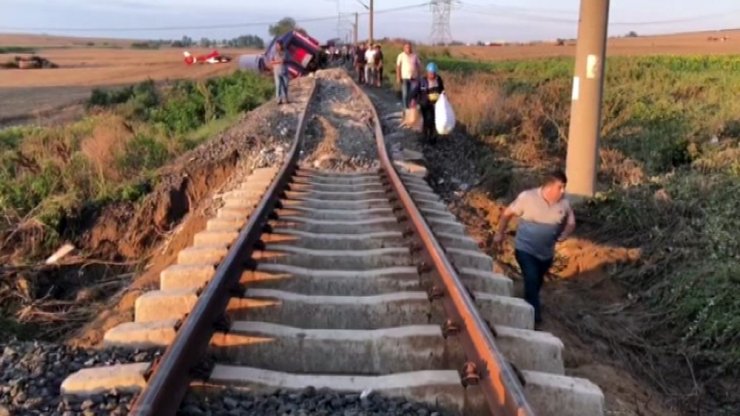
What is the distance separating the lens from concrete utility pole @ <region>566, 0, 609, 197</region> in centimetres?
1016

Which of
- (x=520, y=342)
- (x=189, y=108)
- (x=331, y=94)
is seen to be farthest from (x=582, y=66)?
(x=189, y=108)

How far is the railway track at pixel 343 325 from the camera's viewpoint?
3934 millimetres

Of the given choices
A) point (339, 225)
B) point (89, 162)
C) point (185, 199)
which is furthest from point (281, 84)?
point (339, 225)

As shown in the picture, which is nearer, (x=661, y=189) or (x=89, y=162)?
(x=661, y=189)

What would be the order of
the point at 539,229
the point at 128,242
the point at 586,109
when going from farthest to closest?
the point at 128,242 → the point at 586,109 → the point at 539,229

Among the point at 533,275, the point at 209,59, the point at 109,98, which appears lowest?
the point at 109,98

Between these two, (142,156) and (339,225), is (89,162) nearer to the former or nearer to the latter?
(142,156)

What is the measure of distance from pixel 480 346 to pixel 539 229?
302 cm

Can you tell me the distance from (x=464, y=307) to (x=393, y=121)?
11692 millimetres

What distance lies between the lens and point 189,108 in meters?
23.2

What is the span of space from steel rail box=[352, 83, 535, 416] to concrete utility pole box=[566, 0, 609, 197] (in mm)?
4719

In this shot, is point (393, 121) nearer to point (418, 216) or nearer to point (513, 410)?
point (418, 216)

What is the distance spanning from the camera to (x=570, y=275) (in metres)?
8.86

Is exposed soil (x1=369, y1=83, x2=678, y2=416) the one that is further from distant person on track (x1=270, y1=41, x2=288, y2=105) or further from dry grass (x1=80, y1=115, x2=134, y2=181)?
dry grass (x1=80, y1=115, x2=134, y2=181)
